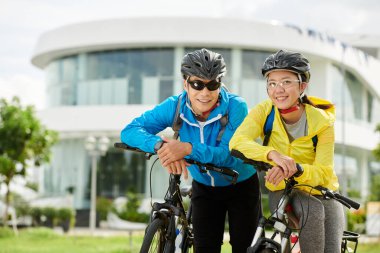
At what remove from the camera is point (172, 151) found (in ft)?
14.5

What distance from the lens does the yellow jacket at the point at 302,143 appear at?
416cm

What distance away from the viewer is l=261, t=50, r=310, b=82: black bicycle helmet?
436 cm

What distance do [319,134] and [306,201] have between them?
43cm

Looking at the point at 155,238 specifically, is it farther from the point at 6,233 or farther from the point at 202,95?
the point at 6,233

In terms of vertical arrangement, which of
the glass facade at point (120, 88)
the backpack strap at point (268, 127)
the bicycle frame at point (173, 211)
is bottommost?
the bicycle frame at point (173, 211)

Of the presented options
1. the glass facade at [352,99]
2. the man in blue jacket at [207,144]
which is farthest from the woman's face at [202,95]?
the glass facade at [352,99]

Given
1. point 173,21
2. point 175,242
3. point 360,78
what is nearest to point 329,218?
point 175,242

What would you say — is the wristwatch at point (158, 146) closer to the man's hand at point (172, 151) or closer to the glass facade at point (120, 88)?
the man's hand at point (172, 151)

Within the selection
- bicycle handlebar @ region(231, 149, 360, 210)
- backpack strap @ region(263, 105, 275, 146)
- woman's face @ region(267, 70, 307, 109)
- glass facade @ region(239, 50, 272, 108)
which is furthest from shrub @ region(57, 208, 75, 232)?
bicycle handlebar @ region(231, 149, 360, 210)

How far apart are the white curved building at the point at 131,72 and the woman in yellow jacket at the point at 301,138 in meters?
30.7

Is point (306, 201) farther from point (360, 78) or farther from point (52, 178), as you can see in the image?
point (360, 78)

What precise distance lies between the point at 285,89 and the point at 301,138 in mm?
322

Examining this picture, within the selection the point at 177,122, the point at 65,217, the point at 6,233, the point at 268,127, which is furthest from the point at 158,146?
the point at 65,217

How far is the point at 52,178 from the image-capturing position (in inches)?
1592
